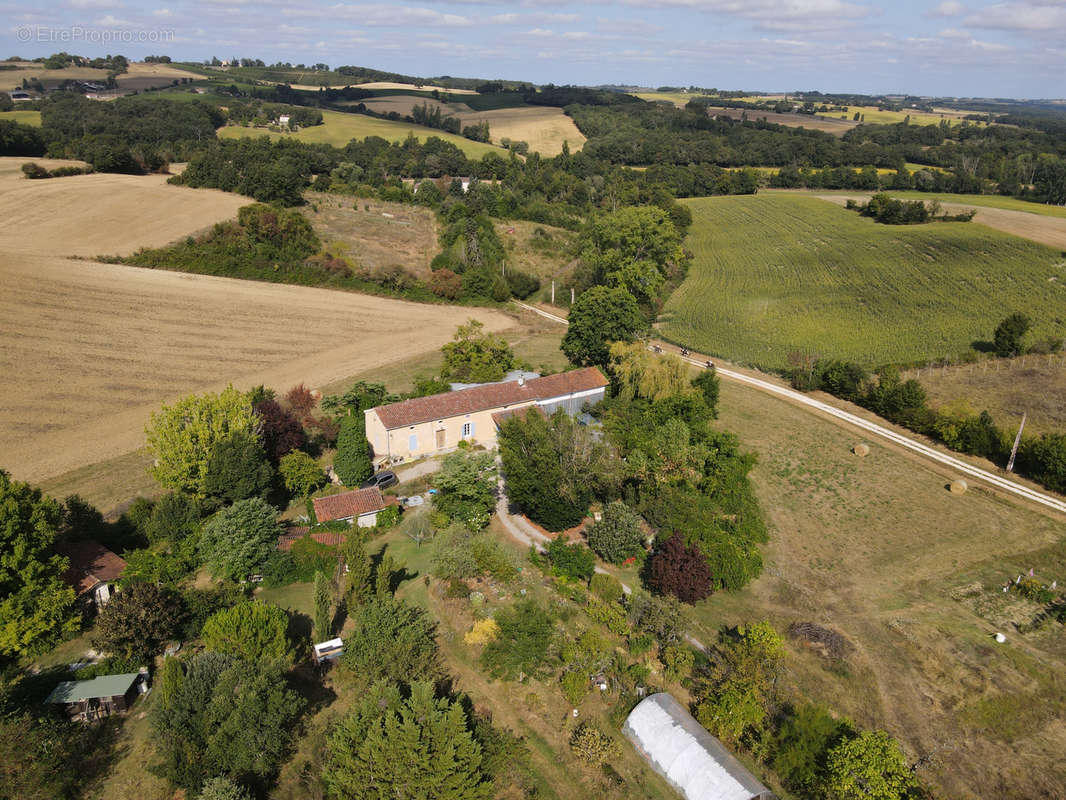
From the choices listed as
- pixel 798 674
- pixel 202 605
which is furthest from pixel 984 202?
pixel 202 605

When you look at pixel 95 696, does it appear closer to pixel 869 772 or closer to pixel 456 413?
pixel 456 413

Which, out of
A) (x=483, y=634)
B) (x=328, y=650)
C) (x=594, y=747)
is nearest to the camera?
(x=594, y=747)

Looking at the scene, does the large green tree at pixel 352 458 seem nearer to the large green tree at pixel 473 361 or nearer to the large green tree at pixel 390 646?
the large green tree at pixel 473 361

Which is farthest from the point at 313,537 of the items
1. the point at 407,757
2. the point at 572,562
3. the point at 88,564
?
the point at 407,757

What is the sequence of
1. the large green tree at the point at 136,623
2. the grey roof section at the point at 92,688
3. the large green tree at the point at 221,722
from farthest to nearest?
the large green tree at the point at 136,623, the grey roof section at the point at 92,688, the large green tree at the point at 221,722

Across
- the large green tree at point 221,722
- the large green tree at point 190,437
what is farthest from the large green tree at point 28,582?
the large green tree at point 221,722

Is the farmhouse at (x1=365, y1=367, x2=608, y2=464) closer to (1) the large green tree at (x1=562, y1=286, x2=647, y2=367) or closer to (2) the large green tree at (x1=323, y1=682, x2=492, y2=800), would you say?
(1) the large green tree at (x1=562, y1=286, x2=647, y2=367)

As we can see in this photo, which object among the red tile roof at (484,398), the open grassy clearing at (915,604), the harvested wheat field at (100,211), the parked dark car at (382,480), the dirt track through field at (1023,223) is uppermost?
the dirt track through field at (1023,223)

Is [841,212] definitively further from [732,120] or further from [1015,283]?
[732,120]
